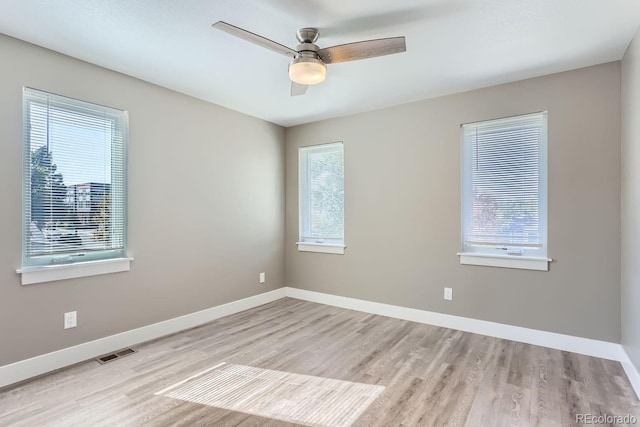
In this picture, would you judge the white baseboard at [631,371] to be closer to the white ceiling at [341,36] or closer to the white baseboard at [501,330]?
the white baseboard at [501,330]

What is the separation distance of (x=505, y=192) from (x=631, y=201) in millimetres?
974

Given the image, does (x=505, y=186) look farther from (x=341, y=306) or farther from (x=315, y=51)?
(x=341, y=306)

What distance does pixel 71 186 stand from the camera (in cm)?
274

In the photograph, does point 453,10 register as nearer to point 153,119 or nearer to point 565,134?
point 565,134

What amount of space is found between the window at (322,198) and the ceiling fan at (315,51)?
2.21 m

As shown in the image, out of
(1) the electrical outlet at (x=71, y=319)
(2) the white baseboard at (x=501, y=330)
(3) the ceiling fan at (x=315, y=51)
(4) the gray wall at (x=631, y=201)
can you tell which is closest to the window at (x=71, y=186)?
(1) the electrical outlet at (x=71, y=319)

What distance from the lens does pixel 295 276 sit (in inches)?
192

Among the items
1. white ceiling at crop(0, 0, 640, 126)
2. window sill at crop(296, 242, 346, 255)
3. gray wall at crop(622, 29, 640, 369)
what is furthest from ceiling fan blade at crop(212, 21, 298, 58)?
window sill at crop(296, 242, 346, 255)

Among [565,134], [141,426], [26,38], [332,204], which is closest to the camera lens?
[141,426]

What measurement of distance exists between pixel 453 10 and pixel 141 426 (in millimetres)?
3152

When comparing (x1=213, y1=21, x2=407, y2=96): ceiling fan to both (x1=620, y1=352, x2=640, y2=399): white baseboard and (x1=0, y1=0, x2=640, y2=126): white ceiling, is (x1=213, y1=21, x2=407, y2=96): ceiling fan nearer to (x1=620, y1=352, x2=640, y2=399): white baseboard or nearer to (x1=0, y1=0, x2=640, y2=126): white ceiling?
(x1=0, y1=0, x2=640, y2=126): white ceiling

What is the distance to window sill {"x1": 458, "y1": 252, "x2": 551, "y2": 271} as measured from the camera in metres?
3.11

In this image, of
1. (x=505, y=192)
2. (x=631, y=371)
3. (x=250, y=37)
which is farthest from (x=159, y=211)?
(x=631, y=371)

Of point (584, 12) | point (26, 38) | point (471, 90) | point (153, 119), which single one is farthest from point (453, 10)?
point (26, 38)
